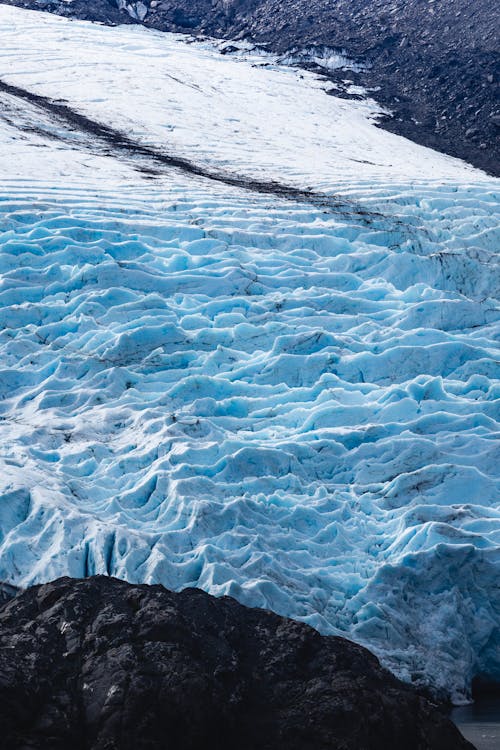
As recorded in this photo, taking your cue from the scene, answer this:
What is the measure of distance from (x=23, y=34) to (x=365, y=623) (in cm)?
1857

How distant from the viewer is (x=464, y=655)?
514 centimetres

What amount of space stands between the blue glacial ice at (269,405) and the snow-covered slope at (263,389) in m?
0.02

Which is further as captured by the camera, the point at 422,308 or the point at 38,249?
the point at 38,249

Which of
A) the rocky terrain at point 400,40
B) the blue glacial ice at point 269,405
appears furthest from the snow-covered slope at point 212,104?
the blue glacial ice at point 269,405

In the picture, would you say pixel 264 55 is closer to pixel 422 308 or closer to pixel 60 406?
pixel 422 308

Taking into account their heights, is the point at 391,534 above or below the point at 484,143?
below

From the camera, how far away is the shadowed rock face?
334 cm

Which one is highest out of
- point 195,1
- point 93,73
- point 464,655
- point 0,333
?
point 195,1

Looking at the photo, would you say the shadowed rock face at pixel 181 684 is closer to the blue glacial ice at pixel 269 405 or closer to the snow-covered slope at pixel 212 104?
the blue glacial ice at pixel 269 405

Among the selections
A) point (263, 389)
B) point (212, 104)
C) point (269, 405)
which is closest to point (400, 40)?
point (212, 104)

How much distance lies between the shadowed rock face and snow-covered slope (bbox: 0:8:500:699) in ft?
4.10

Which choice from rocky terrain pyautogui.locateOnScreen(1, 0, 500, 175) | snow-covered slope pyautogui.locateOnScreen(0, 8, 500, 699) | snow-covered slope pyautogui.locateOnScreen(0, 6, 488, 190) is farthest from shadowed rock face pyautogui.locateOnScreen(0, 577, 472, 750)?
rocky terrain pyautogui.locateOnScreen(1, 0, 500, 175)

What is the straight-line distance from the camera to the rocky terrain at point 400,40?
60.1 feet

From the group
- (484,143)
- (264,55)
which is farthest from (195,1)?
(484,143)
